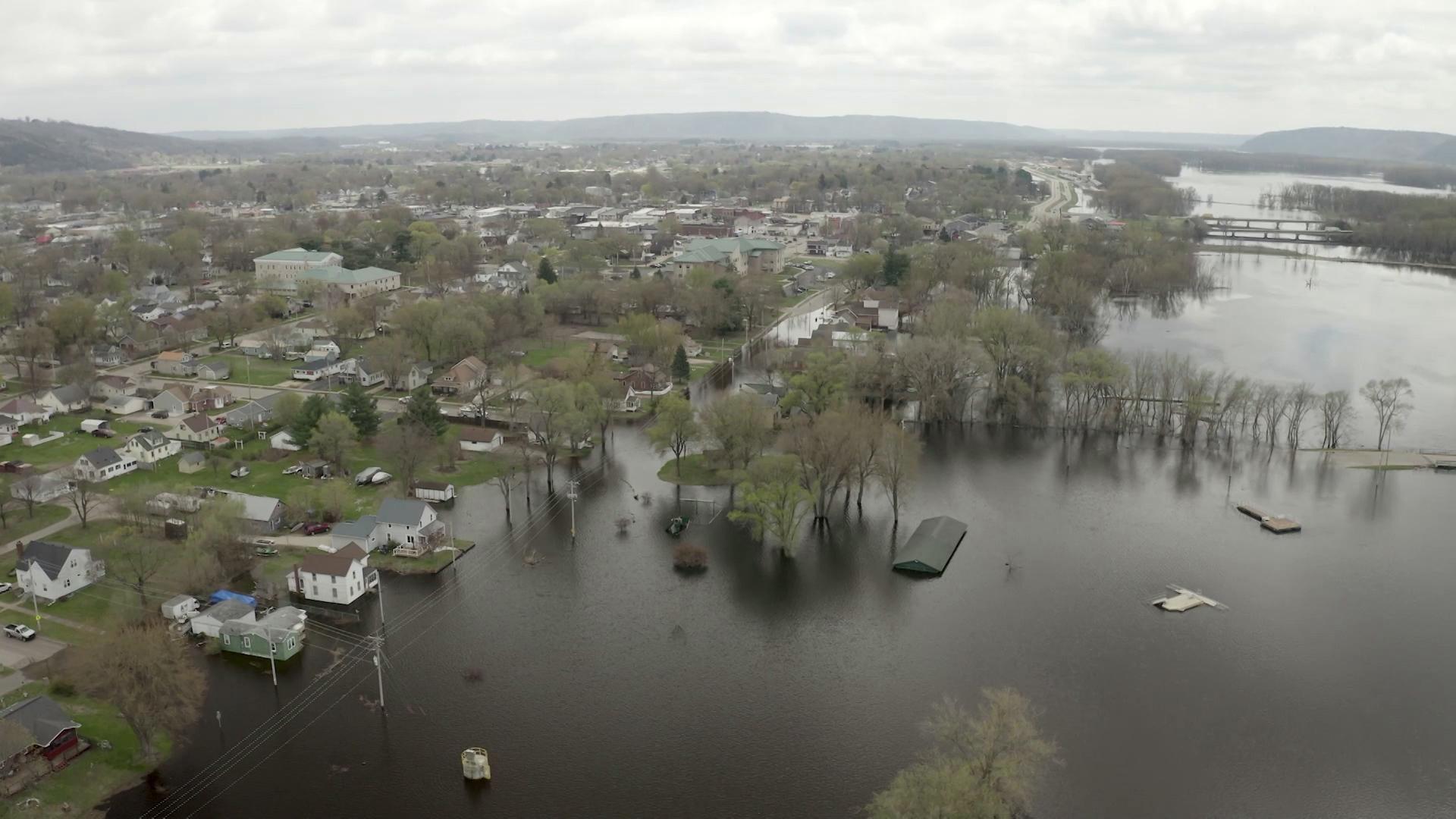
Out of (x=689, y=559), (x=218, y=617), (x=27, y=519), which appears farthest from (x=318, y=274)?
(x=689, y=559)

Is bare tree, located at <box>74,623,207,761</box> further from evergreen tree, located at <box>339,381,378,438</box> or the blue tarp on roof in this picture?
evergreen tree, located at <box>339,381,378,438</box>

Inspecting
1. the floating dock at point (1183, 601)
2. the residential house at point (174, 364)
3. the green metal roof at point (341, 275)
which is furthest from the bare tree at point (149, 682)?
the green metal roof at point (341, 275)

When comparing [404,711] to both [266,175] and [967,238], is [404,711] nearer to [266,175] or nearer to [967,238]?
[967,238]

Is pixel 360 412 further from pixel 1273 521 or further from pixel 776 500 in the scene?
pixel 1273 521

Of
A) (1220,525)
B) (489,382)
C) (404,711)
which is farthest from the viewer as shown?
(489,382)

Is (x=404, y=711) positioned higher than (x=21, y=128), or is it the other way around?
(x=21, y=128)

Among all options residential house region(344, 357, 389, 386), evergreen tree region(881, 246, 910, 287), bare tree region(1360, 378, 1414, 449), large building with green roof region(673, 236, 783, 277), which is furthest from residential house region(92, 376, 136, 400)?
bare tree region(1360, 378, 1414, 449)

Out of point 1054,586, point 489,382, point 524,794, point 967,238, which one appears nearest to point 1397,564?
point 1054,586
